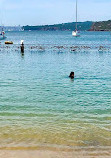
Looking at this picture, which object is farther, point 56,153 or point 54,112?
point 54,112

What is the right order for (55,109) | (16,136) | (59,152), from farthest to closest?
(55,109) → (16,136) → (59,152)

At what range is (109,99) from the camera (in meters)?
21.2

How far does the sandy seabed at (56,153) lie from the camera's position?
36.6ft

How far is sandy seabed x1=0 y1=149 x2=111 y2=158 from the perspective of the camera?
1114 centimetres

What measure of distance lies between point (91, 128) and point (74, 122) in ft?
4.37

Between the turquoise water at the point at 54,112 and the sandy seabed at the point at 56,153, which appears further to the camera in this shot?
the turquoise water at the point at 54,112

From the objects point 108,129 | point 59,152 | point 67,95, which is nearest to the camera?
point 59,152

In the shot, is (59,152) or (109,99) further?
(109,99)

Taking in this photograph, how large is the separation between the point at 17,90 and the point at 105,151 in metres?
13.9

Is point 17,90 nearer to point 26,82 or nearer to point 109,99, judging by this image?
point 26,82

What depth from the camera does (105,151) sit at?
11.6 metres

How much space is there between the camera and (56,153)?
37.6 ft

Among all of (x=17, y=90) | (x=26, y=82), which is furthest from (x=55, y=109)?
(x=26, y=82)

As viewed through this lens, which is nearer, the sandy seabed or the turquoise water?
the sandy seabed
